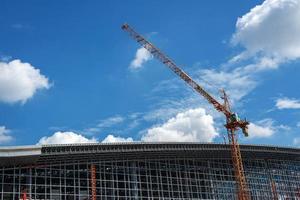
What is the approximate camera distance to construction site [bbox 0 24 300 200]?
8100cm

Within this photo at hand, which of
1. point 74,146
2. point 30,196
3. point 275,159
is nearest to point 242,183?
point 275,159

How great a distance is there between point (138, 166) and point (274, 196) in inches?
1521

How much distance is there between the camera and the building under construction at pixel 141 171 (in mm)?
80688

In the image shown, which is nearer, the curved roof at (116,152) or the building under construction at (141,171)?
the curved roof at (116,152)

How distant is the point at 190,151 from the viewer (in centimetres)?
9800

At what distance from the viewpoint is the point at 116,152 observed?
88.0 metres

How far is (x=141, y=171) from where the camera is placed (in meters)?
94.4

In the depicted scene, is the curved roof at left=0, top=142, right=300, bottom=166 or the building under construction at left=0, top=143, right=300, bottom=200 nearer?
the curved roof at left=0, top=142, right=300, bottom=166

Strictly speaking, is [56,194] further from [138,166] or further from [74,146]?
[138,166]

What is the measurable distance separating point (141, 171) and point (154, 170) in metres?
3.08

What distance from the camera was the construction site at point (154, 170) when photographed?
81000 millimetres

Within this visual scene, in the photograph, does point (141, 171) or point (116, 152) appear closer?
point (116, 152)

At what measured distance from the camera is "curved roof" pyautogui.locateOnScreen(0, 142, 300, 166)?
258ft

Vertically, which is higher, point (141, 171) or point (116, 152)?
point (116, 152)
